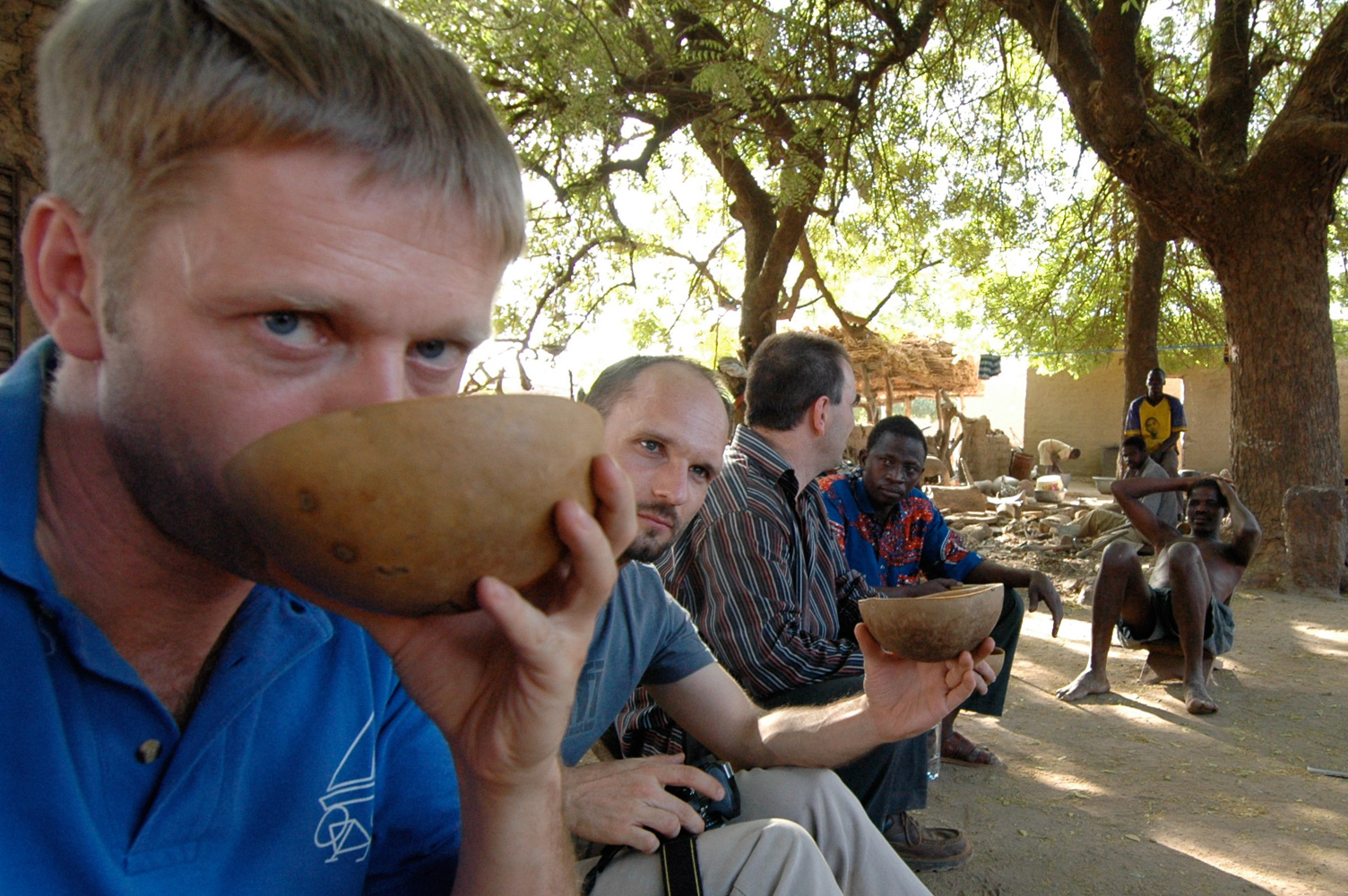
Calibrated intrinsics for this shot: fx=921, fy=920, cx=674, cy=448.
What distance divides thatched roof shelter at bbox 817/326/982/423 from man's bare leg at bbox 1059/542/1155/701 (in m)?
9.76

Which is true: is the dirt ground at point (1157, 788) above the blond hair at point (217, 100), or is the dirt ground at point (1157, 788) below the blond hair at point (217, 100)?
below

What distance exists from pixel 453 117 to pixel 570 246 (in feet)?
25.3

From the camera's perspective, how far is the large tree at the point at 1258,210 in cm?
714

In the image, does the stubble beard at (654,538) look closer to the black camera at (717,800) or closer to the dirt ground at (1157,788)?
the black camera at (717,800)

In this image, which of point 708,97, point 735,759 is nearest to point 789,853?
point 735,759

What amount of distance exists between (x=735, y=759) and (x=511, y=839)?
0.98 m

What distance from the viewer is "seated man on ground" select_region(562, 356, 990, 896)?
156 cm

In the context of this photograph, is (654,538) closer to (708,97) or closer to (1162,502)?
(708,97)

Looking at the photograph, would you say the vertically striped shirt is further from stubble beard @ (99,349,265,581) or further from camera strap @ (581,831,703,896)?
stubble beard @ (99,349,265,581)

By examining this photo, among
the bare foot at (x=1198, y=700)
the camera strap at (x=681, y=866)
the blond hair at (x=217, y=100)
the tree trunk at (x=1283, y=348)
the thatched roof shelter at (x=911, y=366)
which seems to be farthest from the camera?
the thatched roof shelter at (x=911, y=366)

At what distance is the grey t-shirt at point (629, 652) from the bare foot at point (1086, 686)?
350cm

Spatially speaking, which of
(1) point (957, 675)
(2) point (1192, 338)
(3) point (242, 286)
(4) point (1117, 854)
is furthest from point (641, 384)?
(2) point (1192, 338)

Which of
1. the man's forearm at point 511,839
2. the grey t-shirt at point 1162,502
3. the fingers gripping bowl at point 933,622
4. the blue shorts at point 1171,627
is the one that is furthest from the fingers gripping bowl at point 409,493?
the grey t-shirt at point 1162,502

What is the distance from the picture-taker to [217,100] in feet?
2.66
